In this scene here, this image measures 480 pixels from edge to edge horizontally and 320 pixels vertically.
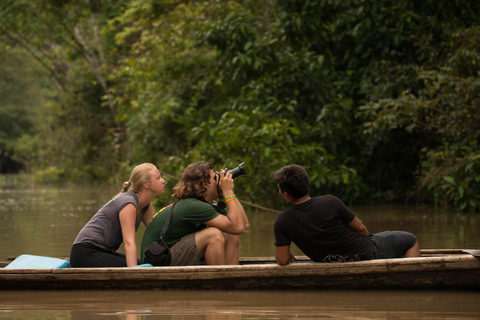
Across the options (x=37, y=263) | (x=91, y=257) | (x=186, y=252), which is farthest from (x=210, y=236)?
(x=37, y=263)

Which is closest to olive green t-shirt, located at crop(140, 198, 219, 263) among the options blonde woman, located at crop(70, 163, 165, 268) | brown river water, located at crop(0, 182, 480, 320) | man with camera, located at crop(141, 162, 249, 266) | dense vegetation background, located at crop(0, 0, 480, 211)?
man with camera, located at crop(141, 162, 249, 266)

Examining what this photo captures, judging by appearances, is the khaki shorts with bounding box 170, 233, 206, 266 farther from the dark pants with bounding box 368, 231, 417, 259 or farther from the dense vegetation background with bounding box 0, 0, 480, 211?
the dense vegetation background with bounding box 0, 0, 480, 211

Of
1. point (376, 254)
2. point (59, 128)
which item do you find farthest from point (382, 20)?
point (59, 128)

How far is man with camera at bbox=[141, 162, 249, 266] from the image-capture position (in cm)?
501

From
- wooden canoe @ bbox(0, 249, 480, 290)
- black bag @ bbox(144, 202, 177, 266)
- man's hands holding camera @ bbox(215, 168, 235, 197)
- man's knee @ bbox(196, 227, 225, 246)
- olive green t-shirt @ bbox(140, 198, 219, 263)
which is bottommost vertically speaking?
wooden canoe @ bbox(0, 249, 480, 290)

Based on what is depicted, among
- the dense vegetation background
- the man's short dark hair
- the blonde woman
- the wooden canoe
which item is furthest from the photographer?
the dense vegetation background

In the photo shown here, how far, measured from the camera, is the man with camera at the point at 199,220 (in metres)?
5.01

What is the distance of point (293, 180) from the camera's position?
15.0 feet

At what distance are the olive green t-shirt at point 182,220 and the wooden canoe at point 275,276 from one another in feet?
1.02

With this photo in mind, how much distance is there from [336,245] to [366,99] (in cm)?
996

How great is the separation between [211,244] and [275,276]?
0.57m

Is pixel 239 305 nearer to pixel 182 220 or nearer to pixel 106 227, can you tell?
pixel 182 220

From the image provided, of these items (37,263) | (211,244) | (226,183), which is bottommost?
(37,263)

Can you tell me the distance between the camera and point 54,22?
78.6ft
